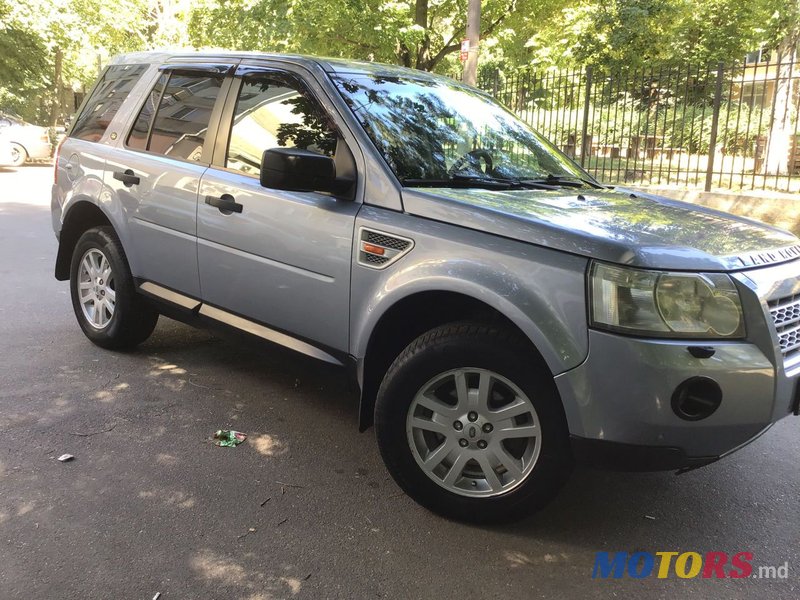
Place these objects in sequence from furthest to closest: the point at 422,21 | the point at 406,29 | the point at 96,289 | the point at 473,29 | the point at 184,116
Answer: the point at 422,21 → the point at 406,29 → the point at 473,29 → the point at 96,289 → the point at 184,116

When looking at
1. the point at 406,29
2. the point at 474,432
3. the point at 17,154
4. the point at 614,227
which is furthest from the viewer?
the point at 17,154

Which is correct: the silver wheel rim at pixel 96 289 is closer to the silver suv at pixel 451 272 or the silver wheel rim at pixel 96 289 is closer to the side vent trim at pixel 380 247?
the silver suv at pixel 451 272

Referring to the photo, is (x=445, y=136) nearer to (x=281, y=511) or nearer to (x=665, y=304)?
(x=665, y=304)

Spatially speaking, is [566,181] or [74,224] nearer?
[566,181]

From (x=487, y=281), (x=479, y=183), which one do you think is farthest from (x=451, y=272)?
(x=479, y=183)

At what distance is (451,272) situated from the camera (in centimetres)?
286

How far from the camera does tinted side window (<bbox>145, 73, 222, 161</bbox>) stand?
4.11 meters

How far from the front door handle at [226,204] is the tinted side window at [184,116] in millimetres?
406

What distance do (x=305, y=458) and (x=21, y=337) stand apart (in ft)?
9.81

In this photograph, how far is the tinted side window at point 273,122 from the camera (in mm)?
3541

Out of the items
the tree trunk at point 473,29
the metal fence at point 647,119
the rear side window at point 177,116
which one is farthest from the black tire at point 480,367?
the metal fence at point 647,119

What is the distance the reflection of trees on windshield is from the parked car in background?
20136mm

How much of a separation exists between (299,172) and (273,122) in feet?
2.47

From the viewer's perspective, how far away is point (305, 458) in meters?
3.58
